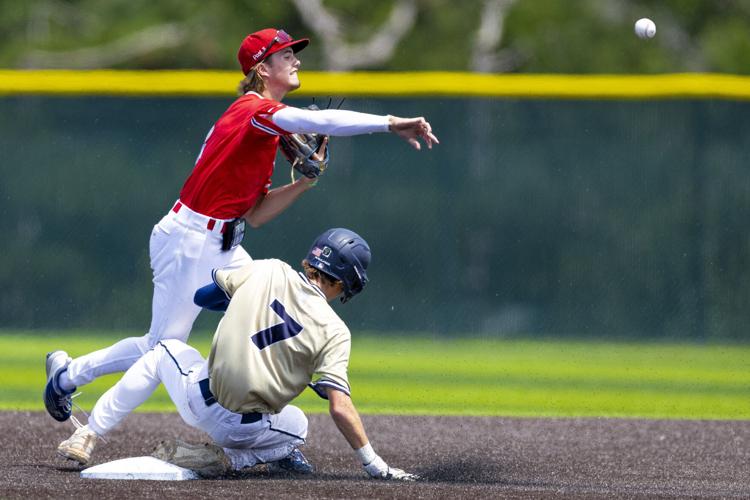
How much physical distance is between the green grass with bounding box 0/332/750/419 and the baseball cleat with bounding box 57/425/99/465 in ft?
8.03

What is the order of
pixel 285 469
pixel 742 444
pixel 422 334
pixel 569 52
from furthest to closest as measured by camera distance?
pixel 569 52 < pixel 422 334 < pixel 742 444 < pixel 285 469

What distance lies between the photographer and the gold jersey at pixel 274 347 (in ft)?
15.7

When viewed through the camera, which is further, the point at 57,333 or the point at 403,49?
the point at 403,49

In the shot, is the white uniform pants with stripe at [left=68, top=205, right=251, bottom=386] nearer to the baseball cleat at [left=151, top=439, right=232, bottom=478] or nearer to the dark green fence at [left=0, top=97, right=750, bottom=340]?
the baseball cleat at [left=151, top=439, right=232, bottom=478]

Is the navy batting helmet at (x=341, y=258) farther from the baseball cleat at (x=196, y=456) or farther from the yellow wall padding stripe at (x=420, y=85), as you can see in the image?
the yellow wall padding stripe at (x=420, y=85)

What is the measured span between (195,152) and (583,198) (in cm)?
263

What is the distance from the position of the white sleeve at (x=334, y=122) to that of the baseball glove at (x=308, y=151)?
60cm

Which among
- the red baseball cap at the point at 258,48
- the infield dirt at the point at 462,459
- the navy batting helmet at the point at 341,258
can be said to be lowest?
the infield dirt at the point at 462,459

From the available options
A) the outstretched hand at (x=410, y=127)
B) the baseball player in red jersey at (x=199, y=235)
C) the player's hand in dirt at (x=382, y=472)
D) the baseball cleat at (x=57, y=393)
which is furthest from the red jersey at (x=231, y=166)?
the player's hand in dirt at (x=382, y=472)

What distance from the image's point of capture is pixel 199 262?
217 inches

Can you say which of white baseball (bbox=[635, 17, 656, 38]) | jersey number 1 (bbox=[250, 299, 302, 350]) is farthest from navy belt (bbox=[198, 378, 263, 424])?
white baseball (bbox=[635, 17, 656, 38])

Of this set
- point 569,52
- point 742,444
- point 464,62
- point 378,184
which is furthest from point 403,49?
point 742,444

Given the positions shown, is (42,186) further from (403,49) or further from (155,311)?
(403,49)

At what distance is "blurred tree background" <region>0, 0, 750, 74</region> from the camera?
22.3m
